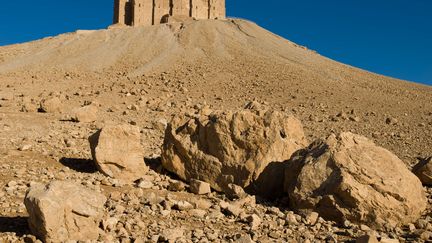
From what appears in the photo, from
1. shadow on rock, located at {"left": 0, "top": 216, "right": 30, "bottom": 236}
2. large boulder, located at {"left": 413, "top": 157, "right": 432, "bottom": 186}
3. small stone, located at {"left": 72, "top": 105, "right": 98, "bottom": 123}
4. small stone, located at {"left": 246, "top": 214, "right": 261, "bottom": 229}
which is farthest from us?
small stone, located at {"left": 72, "top": 105, "right": 98, "bottom": 123}

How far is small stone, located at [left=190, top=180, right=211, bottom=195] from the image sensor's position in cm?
741

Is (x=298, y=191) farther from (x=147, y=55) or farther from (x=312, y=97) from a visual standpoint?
(x=147, y=55)

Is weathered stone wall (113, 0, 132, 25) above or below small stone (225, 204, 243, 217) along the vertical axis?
above

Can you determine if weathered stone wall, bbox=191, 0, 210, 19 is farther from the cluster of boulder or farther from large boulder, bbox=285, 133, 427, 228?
large boulder, bbox=285, 133, 427, 228

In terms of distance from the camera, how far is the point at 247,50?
30.3 meters

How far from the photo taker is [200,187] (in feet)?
24.3

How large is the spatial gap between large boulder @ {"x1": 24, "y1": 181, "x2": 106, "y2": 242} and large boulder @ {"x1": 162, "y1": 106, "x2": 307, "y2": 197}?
107 inches

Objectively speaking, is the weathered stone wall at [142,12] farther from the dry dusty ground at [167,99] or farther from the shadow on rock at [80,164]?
the shadow on rock at [80,164]

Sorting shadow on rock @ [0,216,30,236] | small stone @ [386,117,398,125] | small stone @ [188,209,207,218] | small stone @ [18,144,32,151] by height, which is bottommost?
shadow on rock @ [0,216,30,236]

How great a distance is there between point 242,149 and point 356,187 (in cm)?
215

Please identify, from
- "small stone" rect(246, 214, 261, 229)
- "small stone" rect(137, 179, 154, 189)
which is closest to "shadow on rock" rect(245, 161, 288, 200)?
"small stone" rect(246, 214, 261, 229)

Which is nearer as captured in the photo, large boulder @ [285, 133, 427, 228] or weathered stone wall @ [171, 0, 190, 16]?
large boulder @ [285, 133, 427, 228]

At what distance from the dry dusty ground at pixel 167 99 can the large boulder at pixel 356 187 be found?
248mm

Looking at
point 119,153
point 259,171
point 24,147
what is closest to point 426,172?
point 259,171
